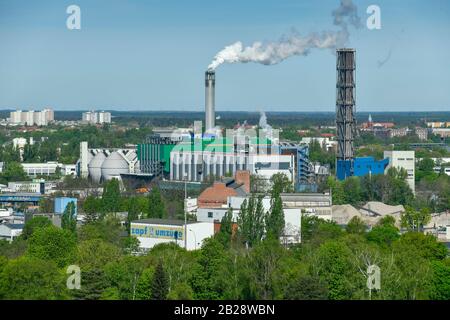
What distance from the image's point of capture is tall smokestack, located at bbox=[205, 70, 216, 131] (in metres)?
47.4

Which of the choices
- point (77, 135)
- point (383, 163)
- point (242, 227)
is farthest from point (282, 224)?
point (77, 135)

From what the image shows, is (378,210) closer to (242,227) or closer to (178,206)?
(178,206)

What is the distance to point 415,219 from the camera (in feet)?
104

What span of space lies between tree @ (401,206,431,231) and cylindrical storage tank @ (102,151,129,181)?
16.9 metres

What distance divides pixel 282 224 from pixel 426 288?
899 centimetres

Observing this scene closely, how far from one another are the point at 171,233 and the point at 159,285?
939cm

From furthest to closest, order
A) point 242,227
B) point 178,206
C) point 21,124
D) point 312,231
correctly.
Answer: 1. point 21,124
2. point 178,206
3. point 312,231
4. point 242,227

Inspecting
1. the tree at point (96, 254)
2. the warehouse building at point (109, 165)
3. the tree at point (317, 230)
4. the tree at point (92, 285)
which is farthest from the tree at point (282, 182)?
the tree at point (92, 285)

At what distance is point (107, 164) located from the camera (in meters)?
47.7

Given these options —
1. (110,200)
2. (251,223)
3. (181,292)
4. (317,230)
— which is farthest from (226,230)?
(181,292)

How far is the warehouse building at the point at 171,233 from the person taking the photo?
2673cm

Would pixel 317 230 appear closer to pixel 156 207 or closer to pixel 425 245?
pixel 425 245

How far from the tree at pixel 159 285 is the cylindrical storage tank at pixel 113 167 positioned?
29.4 meters

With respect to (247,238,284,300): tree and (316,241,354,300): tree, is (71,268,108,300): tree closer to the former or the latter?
(247,238,284,300): tree
